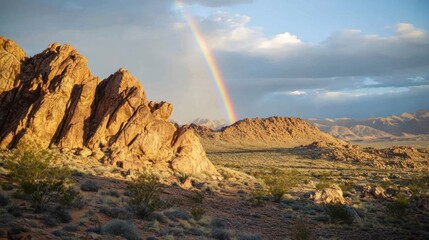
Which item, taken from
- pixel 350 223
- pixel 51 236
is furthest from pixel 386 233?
pixel 51 236

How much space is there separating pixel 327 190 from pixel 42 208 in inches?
960

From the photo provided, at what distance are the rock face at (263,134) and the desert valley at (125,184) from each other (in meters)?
72.0

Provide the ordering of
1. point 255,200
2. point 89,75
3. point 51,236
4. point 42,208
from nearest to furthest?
point 51,236
point 42,208
point 255,200
point 89,75

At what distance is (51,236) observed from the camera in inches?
429

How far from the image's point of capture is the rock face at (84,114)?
107 ft

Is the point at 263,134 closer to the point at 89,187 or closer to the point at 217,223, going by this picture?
the point at 89,187

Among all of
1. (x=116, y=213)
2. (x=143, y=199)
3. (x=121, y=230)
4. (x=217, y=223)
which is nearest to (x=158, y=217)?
(x=143, y=199)

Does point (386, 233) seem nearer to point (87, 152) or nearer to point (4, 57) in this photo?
point (87, 152)

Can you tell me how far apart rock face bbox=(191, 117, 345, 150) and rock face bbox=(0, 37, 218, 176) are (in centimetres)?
7531

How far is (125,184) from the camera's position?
25.4 meters

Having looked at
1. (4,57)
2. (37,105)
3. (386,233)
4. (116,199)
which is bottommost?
(386,233)

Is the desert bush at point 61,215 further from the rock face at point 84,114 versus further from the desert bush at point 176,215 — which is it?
the rock face at point 84,114

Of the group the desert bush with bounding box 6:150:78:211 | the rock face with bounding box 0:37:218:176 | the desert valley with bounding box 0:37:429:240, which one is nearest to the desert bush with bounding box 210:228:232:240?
the desert valley with bounding box 0:37:429:240

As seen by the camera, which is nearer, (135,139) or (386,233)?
(386,233)
